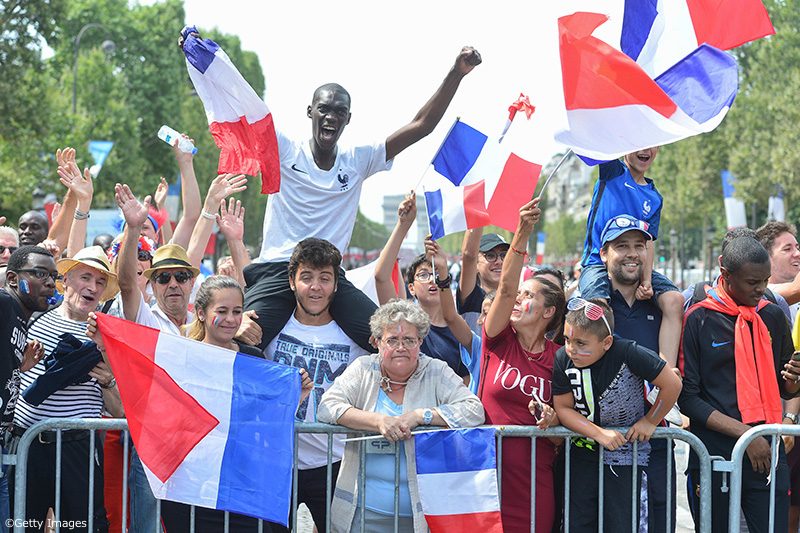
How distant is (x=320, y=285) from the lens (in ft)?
17.7

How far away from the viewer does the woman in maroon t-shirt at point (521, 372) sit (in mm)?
4965

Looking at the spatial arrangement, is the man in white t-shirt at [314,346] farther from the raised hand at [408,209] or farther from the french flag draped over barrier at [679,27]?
A: the french flag draped over barrier at [679,27]

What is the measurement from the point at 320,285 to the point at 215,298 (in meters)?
0.58

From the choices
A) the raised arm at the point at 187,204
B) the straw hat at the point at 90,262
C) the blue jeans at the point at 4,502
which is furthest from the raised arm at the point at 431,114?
the blue jeans at the point at 4,502

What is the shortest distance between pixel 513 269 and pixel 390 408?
0.90 metres

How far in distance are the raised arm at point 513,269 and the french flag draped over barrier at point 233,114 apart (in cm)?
155

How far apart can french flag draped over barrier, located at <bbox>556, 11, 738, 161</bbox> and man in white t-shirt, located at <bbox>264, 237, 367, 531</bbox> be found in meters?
1.45

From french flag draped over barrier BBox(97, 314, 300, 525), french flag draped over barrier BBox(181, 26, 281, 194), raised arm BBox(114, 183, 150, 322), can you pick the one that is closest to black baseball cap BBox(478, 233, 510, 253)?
french flag draped over barrier BBox(181, 26, 281, 194)

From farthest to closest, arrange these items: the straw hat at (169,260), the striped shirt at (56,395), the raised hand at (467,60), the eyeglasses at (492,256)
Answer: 1. the eyeglasses at (492,256)
2. the raised hand at (467,60)
3. the straw hat at (169,260)
4. the striped shirt at (56,395)

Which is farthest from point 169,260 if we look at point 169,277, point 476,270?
point 476,270

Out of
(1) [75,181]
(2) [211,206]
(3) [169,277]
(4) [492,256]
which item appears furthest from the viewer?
(1) [75,181]

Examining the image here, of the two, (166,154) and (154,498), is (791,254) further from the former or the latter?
(166,154)

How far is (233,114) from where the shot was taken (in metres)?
6.11

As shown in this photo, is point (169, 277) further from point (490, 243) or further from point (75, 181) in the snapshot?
point (490, 243)
